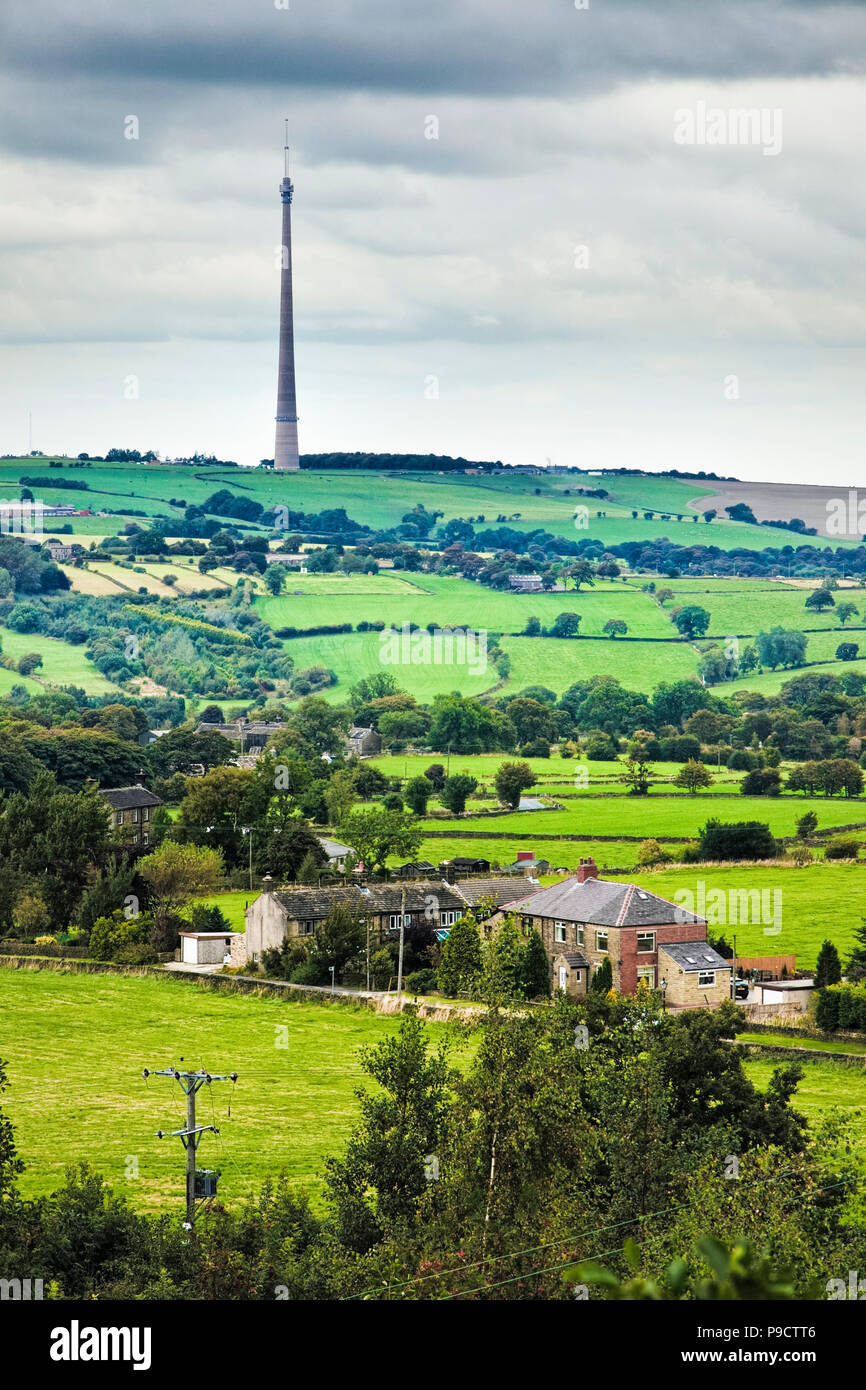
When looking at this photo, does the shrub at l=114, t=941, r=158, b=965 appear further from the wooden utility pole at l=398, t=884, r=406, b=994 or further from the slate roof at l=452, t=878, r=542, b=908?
the slate roof at l=452, t=878, r=542, b=908

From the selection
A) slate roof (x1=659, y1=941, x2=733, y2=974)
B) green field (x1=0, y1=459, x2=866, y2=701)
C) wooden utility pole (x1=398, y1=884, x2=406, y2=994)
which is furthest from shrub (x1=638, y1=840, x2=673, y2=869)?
green field (x1=0, y1=459, x2=866, y2=701)

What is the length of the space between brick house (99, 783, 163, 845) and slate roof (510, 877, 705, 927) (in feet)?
108

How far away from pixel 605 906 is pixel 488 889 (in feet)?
31.7

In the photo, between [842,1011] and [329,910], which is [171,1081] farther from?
[842,1011]

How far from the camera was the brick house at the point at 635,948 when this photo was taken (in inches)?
1837

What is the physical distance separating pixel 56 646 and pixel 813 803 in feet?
306

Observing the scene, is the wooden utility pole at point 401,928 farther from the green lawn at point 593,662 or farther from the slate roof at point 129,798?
the green lawn at point 593,662

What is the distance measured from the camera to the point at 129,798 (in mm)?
84812

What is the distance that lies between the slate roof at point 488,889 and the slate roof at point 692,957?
8.23 metres

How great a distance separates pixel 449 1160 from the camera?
23.9m

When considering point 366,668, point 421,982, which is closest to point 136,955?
point 421,982

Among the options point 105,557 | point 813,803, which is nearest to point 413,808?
point 813,803
